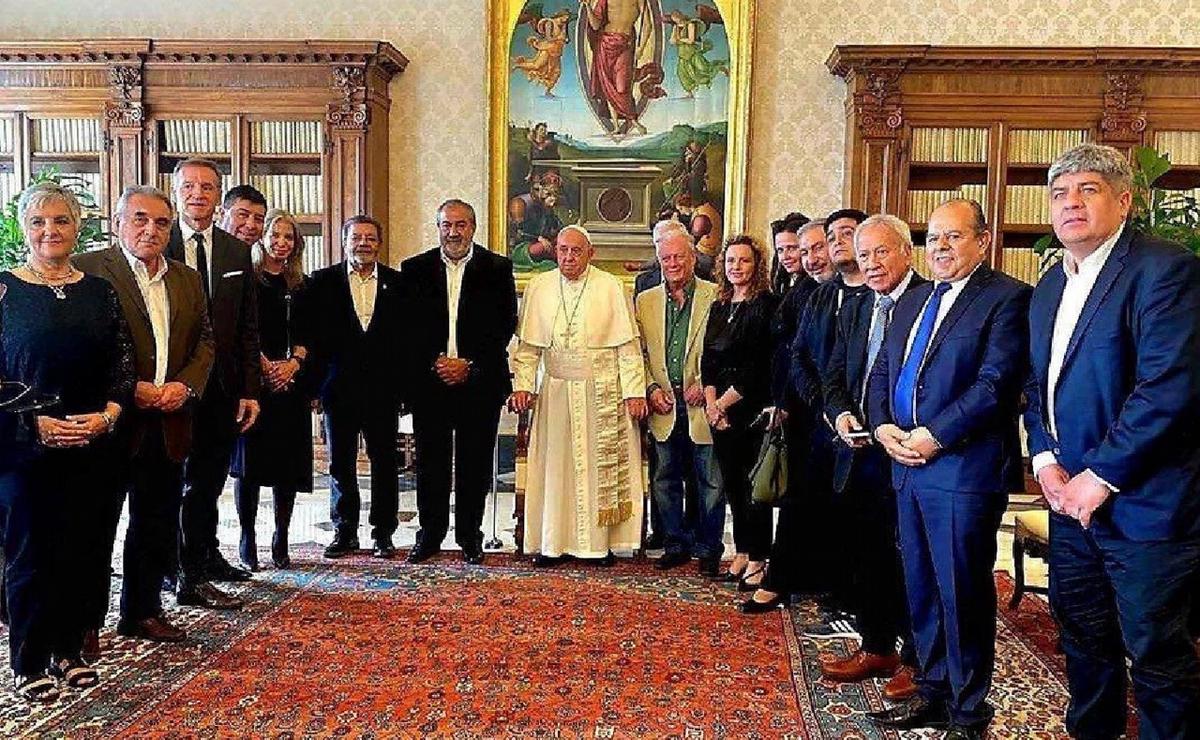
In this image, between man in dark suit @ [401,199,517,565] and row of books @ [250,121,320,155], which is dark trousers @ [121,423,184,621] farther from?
row of books @ [250,121,320,155]

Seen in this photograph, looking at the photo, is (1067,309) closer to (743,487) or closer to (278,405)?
(743,487)

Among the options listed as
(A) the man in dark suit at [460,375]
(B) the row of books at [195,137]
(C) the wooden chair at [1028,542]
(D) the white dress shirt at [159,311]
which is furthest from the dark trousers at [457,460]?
(B) the row of books at [195,137]

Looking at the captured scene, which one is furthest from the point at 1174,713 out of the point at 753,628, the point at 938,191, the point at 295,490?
the point at 938,191

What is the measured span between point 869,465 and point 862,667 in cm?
73

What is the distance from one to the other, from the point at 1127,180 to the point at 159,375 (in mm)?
3185

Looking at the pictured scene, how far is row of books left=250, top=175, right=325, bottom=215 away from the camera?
7664mm

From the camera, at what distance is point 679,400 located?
16.9ft

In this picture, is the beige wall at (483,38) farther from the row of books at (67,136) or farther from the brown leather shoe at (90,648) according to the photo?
the brown leather shoe at (90,648)

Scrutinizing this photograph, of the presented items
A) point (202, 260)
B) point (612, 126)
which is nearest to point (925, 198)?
point (612, 126)

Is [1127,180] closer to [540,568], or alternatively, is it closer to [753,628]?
[753,628]

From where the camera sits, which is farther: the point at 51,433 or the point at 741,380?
the point at 741,380

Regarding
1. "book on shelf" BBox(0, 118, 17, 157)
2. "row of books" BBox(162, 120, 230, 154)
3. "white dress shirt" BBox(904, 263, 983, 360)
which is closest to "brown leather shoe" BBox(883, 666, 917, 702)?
"white dress shirt" BBox(904, 263, 983, 360)

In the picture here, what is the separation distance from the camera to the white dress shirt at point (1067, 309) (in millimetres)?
2676

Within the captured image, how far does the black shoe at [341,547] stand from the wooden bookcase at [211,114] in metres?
2.97
